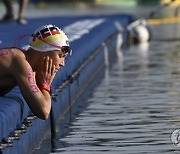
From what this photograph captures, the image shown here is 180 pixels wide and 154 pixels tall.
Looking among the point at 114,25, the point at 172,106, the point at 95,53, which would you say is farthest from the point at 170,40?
the point at 172,106

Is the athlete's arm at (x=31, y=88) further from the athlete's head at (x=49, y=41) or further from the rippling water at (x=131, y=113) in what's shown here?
the rippling water at (x=131, y=113)

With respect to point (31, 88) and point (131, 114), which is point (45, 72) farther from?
point (131, 114)

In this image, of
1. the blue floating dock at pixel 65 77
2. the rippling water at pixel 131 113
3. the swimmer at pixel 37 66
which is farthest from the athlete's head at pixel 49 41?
the rippling water at pixel 131 113

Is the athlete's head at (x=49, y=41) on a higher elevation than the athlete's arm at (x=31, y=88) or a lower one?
higher

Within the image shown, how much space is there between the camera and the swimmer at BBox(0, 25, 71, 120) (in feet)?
29.7

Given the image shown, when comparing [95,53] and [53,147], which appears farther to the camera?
[95,53]

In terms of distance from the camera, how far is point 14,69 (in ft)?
30.0

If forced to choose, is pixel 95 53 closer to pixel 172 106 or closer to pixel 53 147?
pixel 172 106

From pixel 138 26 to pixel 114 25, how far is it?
318 centimetres

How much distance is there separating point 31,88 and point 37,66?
32 cm

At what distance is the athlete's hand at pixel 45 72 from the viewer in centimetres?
911

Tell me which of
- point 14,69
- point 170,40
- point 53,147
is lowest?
point 170,40

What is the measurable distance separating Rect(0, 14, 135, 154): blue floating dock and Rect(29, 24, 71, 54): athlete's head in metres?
0.60

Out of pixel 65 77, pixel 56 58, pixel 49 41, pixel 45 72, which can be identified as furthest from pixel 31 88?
pixel 65 77
